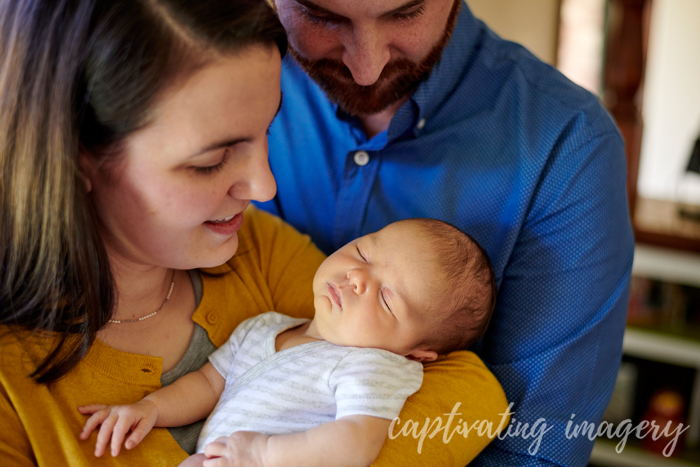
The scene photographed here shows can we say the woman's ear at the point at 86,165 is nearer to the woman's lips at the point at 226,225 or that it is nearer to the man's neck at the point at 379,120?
the woman's lips at the point at 226,225

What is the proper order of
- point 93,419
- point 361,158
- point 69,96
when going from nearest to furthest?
point 69,96 → point 93,419 → point 361,158

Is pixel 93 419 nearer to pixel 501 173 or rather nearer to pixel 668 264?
pixel 501 173

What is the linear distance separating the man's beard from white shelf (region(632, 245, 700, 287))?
170 cm

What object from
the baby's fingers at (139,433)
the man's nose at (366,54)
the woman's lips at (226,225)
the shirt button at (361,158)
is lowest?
the baby's fingers at (139,433)

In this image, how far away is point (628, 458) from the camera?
9.79 ft

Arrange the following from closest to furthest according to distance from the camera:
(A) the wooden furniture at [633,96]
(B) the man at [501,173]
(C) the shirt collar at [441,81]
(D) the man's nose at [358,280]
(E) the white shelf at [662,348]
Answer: (D) the man's nose at [358,280] → (B) the man at [501,173] → (C) the shirt collar at [441,81] → (A) the wooden furniture at [633,96] → (E) the white shelf at [662,348]

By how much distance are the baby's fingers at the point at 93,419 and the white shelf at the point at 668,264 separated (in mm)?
2379

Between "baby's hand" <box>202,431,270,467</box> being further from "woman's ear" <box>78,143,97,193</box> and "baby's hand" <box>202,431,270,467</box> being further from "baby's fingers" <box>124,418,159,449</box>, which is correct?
"woman's ear" <box>78,143,97,193</box>

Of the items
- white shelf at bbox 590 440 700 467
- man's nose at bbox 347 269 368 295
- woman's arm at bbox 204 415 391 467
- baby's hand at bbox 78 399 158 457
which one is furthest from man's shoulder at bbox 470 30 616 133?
white shelf at bbox 590 440 700 467

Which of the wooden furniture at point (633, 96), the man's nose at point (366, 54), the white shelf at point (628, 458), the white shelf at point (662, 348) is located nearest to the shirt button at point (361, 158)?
the man's nose at point (366, 54)

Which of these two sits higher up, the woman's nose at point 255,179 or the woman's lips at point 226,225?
the woman's nose at point 255,179

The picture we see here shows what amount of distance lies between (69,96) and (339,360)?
2.31ft

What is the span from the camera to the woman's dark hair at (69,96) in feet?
3.28

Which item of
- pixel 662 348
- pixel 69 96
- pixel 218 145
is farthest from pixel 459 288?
pixel 662 348
